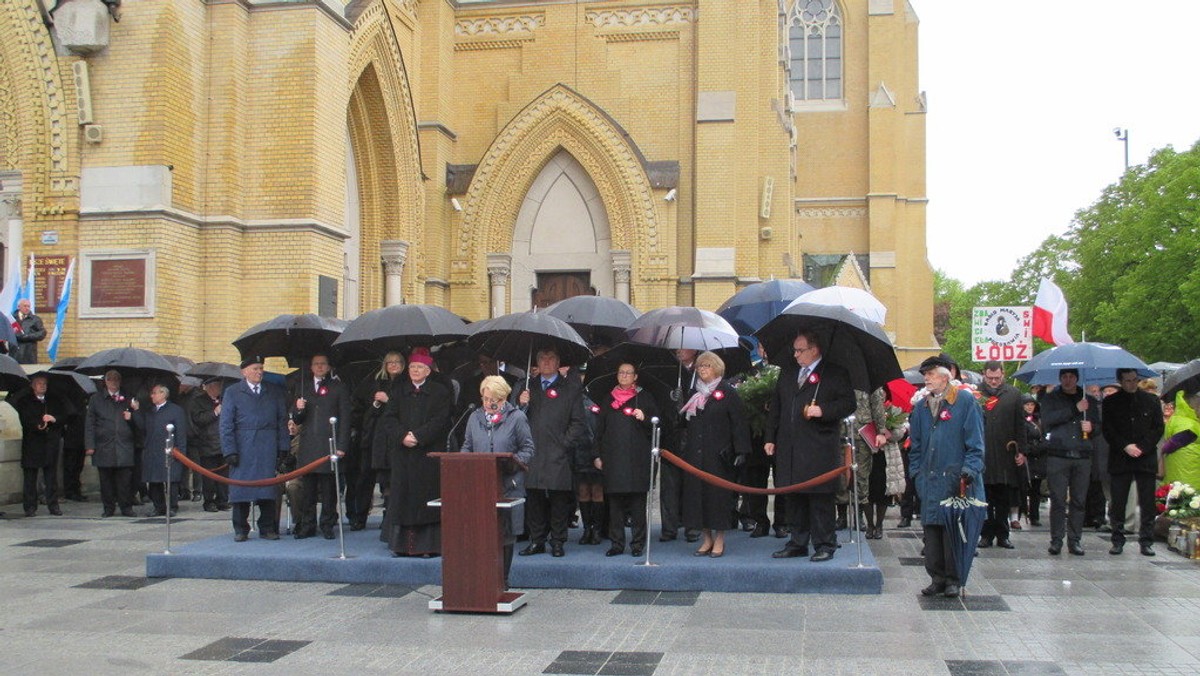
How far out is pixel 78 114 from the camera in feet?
57.4

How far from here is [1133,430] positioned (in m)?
11.4

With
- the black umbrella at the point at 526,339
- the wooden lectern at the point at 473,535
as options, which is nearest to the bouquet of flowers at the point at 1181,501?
the black umbrella at the point at 526,339

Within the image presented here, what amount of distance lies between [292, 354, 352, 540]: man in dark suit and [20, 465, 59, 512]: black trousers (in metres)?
4.93

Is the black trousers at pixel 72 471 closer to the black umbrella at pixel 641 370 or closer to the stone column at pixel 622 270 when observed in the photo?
the black umbrella at pixel 641 370

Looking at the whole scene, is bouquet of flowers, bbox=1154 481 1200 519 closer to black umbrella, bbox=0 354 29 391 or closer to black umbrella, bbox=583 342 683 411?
black umbrella, bbox=583 342 683 411

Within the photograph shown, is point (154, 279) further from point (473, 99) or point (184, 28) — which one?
point (473, 99)

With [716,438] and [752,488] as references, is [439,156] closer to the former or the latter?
[716,438]

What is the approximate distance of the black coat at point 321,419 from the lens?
36.6ft

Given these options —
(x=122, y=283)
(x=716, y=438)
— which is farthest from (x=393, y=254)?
(x=716, y=438)

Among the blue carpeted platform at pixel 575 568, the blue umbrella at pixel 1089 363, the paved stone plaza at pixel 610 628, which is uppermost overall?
the blue umbrella at pixel 1089 363

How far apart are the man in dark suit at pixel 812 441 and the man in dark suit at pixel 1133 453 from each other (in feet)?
11.9

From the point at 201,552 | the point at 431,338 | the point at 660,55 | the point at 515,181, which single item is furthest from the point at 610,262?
the point at 201,552

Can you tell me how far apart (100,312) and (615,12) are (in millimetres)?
14302

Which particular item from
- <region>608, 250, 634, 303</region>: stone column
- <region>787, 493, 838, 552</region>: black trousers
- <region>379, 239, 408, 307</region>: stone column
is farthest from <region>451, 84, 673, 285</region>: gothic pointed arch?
<region>787, 493, 838, 552</region>: black trousers
